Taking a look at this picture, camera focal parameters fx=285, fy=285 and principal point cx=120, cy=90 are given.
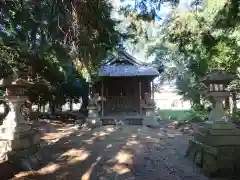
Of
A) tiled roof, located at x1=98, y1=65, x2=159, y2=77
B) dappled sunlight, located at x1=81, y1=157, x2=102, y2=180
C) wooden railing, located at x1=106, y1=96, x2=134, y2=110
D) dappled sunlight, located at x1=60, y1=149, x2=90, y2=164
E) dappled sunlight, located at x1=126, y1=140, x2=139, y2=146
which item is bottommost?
dappled sunlight, located at x1=81, y1=157, x2=102, y2=180

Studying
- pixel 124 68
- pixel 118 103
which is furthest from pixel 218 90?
pixel 118 103

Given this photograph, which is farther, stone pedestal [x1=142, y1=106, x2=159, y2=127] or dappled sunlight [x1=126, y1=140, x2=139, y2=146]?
stone pedestal [x1=142, y1=106, x2=159, y2=127]

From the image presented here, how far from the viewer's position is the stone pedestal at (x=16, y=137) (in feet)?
25.8

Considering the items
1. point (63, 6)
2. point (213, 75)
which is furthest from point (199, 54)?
point (63, 6)

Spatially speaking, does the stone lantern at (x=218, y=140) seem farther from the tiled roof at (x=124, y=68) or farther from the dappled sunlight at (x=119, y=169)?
the tiled roof at (x=124, y=68)

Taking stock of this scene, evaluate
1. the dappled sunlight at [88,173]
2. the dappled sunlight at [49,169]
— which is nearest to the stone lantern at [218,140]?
the dappled sunlight at [88,173]

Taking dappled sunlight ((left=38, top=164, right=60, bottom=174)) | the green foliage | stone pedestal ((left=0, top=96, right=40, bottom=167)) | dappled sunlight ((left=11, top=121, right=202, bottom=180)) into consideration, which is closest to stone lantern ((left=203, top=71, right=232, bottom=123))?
dappled sunlight ((left=11, top=121, right=202, bottom=180))

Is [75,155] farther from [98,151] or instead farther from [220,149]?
[220,149]

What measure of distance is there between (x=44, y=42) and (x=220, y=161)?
5.77 metres

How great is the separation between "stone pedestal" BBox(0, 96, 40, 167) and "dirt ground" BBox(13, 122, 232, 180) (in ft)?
2.13

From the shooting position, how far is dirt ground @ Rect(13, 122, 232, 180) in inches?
288

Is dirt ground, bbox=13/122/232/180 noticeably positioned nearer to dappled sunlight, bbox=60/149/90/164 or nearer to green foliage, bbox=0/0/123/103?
dappled sunlight, bbox=60/149/90/164

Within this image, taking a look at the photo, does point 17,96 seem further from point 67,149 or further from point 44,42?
point 67,149

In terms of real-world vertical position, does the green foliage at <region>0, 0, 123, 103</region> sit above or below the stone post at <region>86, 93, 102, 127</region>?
above
